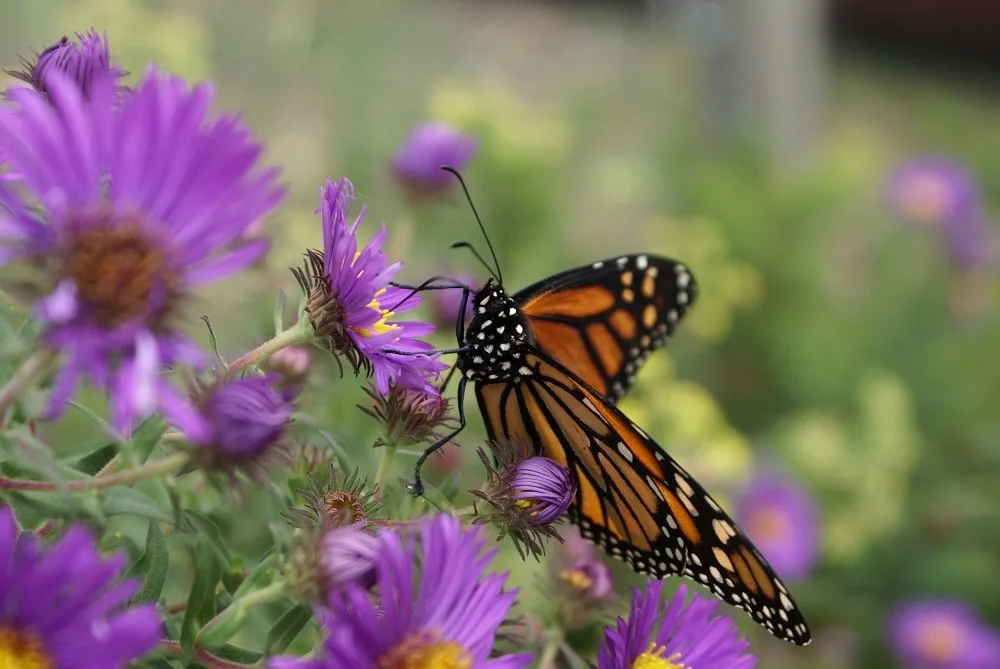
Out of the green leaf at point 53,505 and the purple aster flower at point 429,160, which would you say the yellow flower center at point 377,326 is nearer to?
the green leaf at point 53,505

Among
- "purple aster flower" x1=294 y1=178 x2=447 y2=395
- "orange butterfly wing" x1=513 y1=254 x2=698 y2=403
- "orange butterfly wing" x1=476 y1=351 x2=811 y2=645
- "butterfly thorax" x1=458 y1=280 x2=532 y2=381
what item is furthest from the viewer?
"orange butterfly wing" x1=513 y1=254 x2=698 y2=403

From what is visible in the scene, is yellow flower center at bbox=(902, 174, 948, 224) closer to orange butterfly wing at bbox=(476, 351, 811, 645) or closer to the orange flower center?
orange butterfly wing at bbox=(476, 351, 811, 645)

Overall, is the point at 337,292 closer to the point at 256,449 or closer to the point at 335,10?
the point at 256,449

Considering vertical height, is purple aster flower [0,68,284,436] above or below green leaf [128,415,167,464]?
above

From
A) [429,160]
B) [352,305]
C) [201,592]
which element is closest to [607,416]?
[352,305]

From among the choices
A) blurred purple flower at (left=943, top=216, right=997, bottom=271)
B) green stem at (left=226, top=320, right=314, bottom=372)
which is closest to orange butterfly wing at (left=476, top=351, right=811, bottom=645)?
green stem at (left=226, top=320, right=314, bottom=372)

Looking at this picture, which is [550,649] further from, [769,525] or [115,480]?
[769,525]

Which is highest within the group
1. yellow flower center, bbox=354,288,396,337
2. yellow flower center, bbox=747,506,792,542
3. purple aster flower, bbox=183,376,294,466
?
yellow flower center, bbox=747,506,792,542
